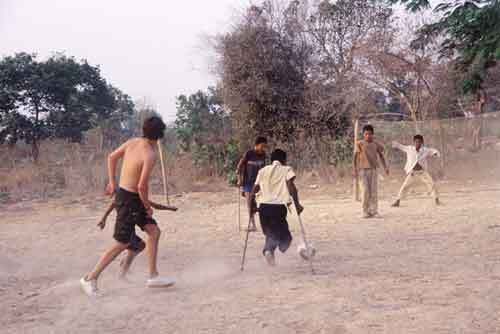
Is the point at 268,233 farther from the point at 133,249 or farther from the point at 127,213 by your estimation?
the point at 127,213

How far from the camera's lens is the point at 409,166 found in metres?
11.5

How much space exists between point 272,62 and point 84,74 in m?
13.7

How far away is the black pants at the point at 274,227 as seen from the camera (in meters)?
6.59

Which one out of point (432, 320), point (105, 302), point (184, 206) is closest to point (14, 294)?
point (105, 302)

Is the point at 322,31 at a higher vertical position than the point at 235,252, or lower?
higher

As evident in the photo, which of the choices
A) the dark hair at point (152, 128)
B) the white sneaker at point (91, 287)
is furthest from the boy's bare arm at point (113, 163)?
the white sneaker at point (91, 287)

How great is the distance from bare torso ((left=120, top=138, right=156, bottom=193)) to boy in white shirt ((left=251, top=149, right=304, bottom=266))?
1.57 metres

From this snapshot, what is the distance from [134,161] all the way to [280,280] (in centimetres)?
188

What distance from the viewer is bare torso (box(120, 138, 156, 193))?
540 cm

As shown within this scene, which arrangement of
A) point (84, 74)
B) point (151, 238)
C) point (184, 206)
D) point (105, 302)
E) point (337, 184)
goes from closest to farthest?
point (105, 302) < point (151, 238) < point (184, 206) < point (337, 184) < point (84, 74)

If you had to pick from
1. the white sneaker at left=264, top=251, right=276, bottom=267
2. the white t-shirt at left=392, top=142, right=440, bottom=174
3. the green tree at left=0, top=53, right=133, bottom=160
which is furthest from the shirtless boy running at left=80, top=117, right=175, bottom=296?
the green tree at left=0, top=53, right=133, bottom=160

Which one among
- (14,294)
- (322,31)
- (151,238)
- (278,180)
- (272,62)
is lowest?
(14,294)

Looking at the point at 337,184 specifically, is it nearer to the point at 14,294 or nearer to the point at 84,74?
the point at 14,294

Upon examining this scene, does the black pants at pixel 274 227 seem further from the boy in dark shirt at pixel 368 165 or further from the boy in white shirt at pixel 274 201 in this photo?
the boy in dark shirt at pixel 368 165
